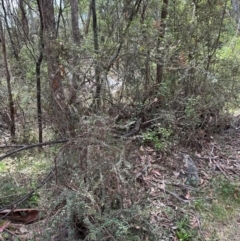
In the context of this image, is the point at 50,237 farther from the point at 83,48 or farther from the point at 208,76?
the point at 208,76

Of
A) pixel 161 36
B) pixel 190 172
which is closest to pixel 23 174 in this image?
Result: pixel 190 172

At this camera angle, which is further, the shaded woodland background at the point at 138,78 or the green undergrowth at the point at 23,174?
the shaded woodland background at the point at 138,78

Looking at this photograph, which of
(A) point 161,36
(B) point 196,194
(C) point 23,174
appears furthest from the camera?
(A) point 161,36

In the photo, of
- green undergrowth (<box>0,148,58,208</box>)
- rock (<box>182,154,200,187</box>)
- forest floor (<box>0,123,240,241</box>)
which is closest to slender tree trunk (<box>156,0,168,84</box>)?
forest floor (<box>0,123,240,241</box>)

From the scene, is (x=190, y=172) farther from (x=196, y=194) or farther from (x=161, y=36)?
(x=161, y=36)

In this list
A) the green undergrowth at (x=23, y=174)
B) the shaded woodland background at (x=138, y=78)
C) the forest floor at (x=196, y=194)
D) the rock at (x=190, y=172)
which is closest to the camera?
the forest floor at (x=196, y=194)

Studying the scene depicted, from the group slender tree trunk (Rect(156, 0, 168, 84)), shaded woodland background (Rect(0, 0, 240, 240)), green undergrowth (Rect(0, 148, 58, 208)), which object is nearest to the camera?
green undergrowth (Rect(0, 148, 58, 208))

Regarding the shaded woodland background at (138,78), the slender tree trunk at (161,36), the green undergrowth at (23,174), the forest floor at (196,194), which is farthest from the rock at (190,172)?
the green undergrowth at (23,174)

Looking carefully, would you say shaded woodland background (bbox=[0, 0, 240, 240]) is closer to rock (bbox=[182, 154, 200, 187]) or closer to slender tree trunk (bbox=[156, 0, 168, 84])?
slender tree trunk (bbox=[156, 0, 168, 84])

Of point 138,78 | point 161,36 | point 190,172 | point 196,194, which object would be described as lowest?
point 196,194

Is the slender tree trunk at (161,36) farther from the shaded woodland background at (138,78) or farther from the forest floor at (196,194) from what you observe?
the forest floor at (196,194)

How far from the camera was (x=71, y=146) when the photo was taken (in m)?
2.31

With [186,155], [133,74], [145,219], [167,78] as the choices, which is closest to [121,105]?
[133,74]

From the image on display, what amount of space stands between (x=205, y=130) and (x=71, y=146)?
2556 millimetres
